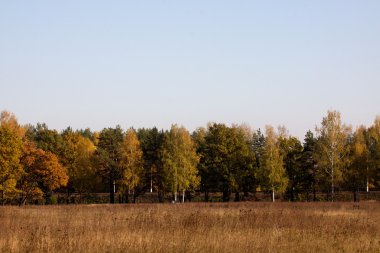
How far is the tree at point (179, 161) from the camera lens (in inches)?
2559

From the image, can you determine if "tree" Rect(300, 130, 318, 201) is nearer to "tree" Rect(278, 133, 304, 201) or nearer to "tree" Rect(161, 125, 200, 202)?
"tree" Rect(278, 133, 304, 201)

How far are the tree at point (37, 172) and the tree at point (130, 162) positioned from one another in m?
8.50

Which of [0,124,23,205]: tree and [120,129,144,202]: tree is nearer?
[0,124,23,205]: tree

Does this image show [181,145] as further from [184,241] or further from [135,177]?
[184,241]

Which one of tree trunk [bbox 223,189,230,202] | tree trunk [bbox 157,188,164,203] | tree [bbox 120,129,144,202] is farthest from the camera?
tree trunk [bbox 157,188,164,203]

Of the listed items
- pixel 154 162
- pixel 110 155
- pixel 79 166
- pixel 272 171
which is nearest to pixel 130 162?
pixel 110 155

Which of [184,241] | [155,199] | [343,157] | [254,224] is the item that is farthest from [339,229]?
[155,199]

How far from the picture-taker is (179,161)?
217ft

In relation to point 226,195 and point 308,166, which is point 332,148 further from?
point 226,195

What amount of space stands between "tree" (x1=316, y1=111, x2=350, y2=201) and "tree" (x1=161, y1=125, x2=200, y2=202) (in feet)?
54.2

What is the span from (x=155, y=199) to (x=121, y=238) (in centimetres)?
6395

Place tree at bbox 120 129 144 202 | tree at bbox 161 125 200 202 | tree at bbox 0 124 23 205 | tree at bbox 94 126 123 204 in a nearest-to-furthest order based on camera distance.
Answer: tree at bbox 0 124 23 205 < tree at bbox 161 125 200 202 < tree at bbox 120 129 144 202 < tree at bbox 94 126 123 204

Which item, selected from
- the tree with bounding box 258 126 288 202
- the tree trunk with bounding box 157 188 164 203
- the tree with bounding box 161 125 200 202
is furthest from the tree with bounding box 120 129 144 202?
the tree with bounding box 258 126 288 202

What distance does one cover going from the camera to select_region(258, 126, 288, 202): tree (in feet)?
203
